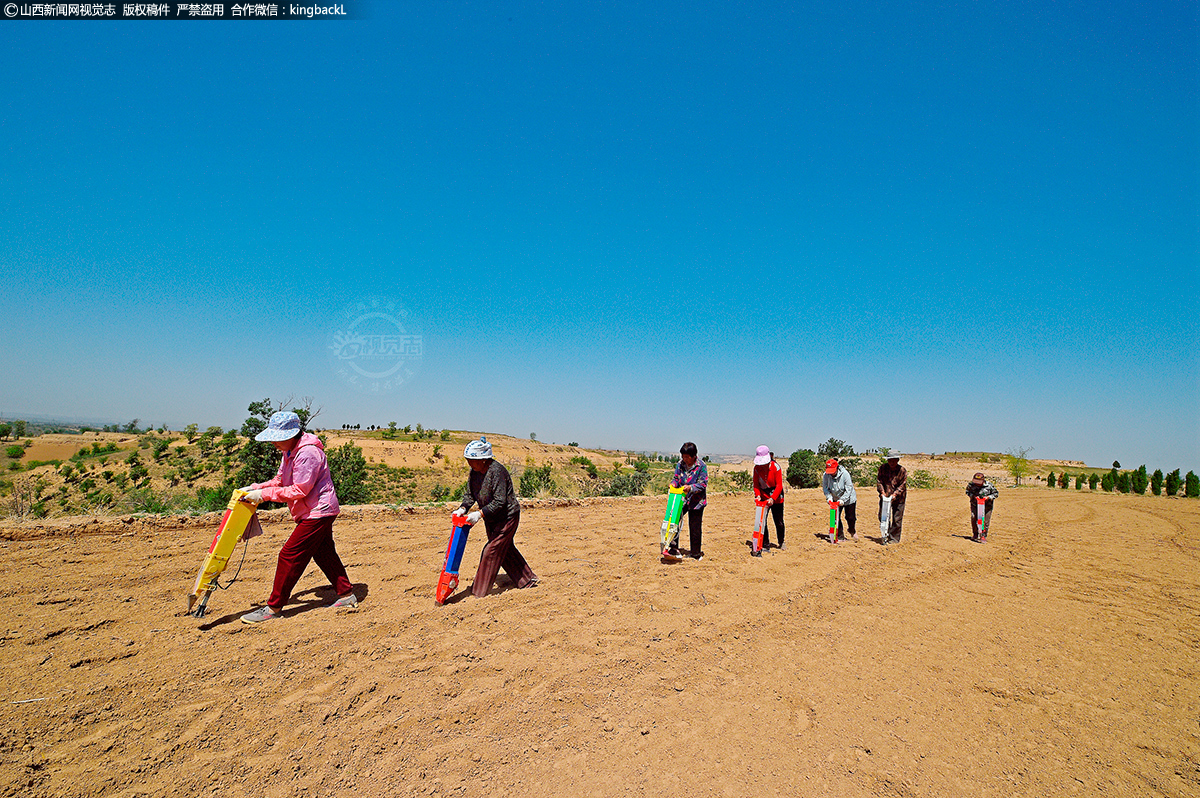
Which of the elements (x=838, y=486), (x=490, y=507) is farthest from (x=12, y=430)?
(x=838, y=486)

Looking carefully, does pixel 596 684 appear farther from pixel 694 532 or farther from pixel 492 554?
pixel 694 532

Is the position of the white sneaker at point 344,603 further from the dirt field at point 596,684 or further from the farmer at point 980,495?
the farmer at point 980,495

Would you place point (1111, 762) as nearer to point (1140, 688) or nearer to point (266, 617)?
point (1140, 688)

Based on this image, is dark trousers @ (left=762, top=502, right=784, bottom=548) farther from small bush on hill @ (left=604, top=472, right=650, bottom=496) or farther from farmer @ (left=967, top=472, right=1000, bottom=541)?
small bush on hill @ (left=604, top=472, right=650, bottom=496)

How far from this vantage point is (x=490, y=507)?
6.20 metres

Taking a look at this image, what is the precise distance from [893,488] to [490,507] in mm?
8720

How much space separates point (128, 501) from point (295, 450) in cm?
1154

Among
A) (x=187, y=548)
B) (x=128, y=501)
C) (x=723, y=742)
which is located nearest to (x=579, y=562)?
(x=723, y=742)

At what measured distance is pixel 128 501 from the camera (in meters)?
13.0

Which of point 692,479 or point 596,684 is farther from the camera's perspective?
point 692,479

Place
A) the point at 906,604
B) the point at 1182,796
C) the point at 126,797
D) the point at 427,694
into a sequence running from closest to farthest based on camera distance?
the point at 126,797
the point at 1182,796
the point at 427,694
the point at 906,604

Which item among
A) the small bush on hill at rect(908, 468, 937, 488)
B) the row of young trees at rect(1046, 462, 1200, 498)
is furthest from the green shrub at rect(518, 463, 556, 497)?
the row of young trees at rect(1046, 462, 1200, 498)

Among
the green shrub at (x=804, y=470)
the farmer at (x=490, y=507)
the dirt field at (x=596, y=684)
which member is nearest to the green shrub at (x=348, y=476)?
the dirt field at (x=596, y=684)

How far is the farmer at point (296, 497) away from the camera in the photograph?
17.6ft
